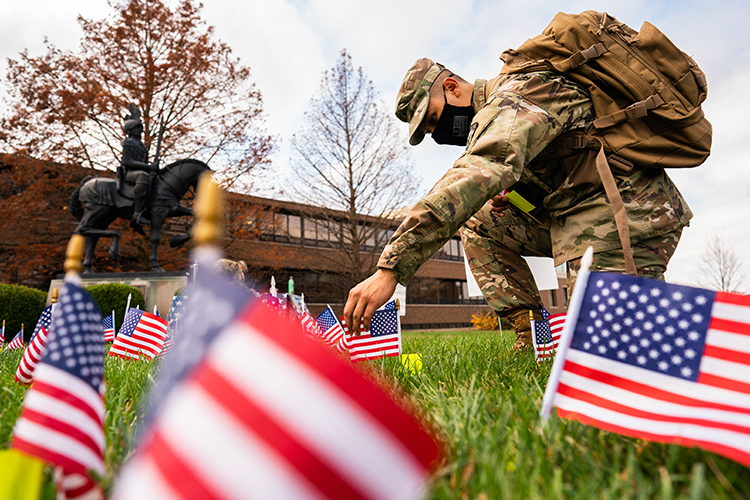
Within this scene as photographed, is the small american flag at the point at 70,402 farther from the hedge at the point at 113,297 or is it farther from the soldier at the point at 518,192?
the hedge at the point at 113,297

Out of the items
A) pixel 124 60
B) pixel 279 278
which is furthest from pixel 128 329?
pixel 279 278

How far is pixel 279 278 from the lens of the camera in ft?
87.5

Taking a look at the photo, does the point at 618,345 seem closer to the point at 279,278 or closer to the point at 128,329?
the point at 128,329

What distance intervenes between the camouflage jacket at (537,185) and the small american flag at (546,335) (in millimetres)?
443

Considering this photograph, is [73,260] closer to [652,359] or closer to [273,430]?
[273,430]

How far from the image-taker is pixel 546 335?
3594 mm

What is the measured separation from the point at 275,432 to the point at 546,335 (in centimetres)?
316

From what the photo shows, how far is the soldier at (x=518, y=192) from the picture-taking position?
2.14 m

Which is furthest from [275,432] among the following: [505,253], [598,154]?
[505,253]

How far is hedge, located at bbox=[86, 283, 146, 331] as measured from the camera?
409 inches

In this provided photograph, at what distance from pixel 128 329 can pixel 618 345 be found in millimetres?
5789

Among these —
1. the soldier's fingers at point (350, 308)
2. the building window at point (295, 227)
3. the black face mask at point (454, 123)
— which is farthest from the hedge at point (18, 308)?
the building window at point (295, 227)

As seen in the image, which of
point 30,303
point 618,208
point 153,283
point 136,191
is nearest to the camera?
point 618,208

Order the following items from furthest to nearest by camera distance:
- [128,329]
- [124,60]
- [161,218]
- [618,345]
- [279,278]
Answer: [279,278], [124,60], [161,218], [128,329], [618,345]
